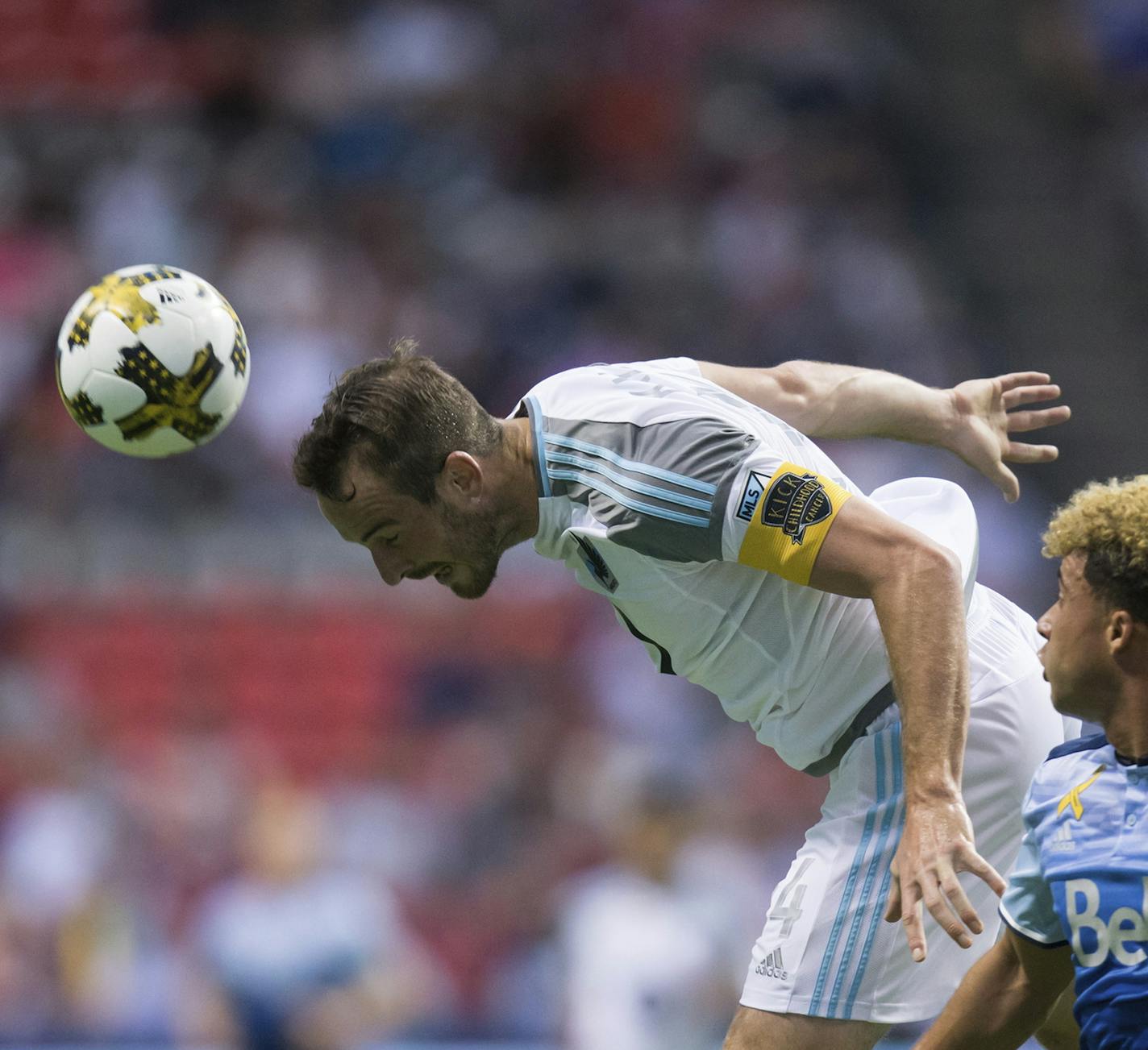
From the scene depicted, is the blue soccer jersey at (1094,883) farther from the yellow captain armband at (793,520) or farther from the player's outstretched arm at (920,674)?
the yellow captain armband at (793,520)

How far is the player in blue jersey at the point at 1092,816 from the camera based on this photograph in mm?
2924

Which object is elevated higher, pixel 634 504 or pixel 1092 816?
pixel 634 504

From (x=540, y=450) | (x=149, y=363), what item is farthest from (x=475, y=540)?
(x=149, y=363)

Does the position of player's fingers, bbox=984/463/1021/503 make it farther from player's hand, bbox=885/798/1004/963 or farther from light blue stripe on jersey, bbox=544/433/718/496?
player's hand, bbox=885/798/1004/963

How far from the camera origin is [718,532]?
11.1 feet

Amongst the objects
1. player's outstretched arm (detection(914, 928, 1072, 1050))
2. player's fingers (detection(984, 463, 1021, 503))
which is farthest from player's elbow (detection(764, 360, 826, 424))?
player's outstretched arm (detection(914, 928, 1072, 1050))

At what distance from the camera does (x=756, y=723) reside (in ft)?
13.0

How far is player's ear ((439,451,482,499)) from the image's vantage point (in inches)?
144

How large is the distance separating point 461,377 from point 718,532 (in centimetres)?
744

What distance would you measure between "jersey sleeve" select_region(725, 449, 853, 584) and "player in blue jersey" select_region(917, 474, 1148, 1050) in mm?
422

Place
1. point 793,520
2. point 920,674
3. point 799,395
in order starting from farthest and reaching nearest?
point 799,395 → point 793,520 → point 920,674

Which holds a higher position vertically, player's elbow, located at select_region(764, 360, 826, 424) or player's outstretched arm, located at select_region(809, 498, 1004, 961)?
player's elbow, located at select_region(764, 360, 826, 424)

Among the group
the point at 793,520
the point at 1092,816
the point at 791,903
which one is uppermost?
the point at 793,520

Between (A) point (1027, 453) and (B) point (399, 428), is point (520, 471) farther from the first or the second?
(A) point (1027, 453)
